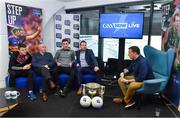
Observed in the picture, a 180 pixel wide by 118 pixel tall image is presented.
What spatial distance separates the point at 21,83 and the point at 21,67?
0.33 metres

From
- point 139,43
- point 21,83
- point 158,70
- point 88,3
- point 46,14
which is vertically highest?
point 88,3

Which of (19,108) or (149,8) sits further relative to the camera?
(149,8)

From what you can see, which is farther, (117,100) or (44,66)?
(44,66)

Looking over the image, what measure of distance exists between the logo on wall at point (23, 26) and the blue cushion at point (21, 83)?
77cm

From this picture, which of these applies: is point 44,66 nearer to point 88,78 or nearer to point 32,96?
point 32,96

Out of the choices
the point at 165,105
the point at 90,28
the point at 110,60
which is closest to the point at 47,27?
the point at 90,28

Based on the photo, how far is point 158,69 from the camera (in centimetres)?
353

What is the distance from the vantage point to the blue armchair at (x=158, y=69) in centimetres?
308

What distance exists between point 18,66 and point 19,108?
96 cm

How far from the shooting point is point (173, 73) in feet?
11.1

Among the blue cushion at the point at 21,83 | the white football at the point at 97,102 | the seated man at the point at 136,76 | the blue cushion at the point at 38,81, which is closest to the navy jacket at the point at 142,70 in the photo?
the seated man at the point at 136,76

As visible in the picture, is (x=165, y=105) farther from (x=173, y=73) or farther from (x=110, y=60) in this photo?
(x=110, y=60)

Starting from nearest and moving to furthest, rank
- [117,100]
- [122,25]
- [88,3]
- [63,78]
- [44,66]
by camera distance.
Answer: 1. [117,100]
2. [44,66]
3. [63,78]
4. [122,25]
5. [88,3]

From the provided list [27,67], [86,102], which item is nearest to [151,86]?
[86,102]
